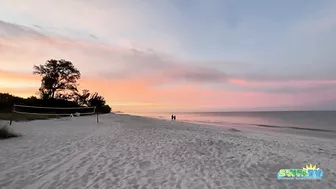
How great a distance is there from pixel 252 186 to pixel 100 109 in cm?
4284

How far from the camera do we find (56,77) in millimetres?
37906

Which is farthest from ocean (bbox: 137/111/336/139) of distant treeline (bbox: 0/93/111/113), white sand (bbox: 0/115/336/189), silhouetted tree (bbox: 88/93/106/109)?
distant treeline (bbox: 0/93/111/113)

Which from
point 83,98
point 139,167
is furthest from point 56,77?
point 139,167

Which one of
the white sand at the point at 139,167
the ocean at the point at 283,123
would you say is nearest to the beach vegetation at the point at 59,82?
the ocean at the point at 283,123

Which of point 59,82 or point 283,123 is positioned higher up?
point 59,82

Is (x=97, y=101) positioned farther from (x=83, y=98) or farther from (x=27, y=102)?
(x=27, y=102)

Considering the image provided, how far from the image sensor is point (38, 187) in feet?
14.5

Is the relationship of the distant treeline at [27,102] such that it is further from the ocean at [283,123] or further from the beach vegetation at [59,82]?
the ocean at [283,123]

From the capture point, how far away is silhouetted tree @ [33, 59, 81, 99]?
36.9m

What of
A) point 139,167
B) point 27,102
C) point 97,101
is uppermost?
point 97,101

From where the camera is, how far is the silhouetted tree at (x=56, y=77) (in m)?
36.9

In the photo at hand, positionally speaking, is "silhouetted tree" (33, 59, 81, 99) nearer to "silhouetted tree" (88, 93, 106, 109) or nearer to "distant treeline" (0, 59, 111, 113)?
"distant treeline" (0, 59, 111, 113)

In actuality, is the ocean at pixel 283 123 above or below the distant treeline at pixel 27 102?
below

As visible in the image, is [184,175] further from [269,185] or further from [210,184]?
[269,185]
